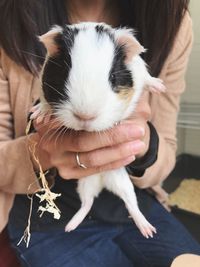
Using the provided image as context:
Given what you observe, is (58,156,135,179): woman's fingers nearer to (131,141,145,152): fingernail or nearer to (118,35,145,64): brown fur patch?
(131,141,145,152): fingernail

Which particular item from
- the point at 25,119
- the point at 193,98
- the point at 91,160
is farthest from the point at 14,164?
the point at 193,98

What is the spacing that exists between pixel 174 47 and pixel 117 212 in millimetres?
431

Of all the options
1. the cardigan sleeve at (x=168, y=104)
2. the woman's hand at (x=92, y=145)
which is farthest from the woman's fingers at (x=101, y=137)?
the cardigan sleeve at (x=168, y=104)

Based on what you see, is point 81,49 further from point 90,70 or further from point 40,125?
point 40,125

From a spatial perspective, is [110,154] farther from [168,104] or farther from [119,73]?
[168,104]

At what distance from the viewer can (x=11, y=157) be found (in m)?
0.98

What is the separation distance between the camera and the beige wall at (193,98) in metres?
1.87

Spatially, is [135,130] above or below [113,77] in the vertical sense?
below

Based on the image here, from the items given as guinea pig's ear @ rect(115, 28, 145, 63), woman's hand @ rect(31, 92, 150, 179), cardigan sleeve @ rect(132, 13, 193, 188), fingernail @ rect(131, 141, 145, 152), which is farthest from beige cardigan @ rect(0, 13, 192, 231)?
guinea pig's ear @ rect(115, 28, 145, 63)

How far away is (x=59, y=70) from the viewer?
688 mm

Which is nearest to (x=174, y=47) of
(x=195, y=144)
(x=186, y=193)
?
(x=186, y=193)

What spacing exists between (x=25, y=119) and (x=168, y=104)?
1.25 ft

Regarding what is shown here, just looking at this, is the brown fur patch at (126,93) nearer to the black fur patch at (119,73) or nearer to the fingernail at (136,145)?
the black fur patch at (119,73)

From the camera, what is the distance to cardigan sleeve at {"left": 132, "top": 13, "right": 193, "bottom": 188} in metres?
1.08
